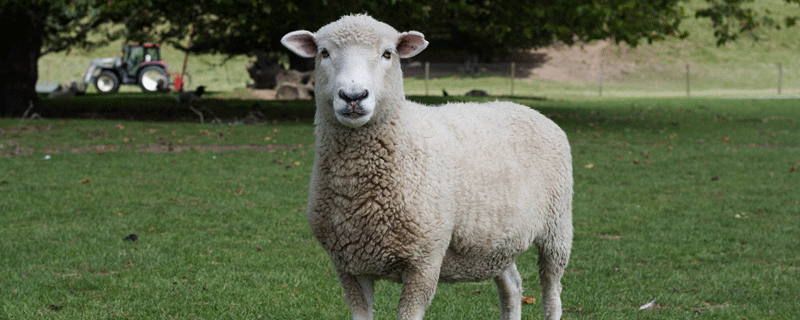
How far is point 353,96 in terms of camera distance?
3.47 m

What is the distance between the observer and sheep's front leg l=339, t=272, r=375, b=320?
156 inches

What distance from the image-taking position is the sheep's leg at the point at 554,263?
4.87 m

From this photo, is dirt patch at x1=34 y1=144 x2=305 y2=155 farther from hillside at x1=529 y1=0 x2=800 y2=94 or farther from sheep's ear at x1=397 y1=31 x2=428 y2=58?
hillside at x1=529 y1=0 x2=800 y2=94

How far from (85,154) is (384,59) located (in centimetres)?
1126

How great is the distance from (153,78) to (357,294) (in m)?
38.6

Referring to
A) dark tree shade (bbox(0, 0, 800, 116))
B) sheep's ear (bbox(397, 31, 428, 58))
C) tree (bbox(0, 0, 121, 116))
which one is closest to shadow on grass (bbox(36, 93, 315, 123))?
tree (bbox(0, 0, 121, 116))

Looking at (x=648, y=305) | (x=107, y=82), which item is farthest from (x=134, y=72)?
(x=648, y=305)

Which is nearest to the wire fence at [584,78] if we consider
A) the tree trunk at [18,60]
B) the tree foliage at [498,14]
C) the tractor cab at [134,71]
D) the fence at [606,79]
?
the fence at [606,79]

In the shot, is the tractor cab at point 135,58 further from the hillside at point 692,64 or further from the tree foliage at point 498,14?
the hillside at point 692,64

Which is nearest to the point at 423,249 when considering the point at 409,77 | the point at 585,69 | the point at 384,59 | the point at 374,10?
the point at 384,59

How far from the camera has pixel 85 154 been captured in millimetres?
13562

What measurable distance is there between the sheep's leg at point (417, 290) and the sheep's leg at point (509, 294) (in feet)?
3.58

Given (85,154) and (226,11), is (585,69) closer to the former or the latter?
(226,11)

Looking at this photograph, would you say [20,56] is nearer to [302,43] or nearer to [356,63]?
[302,43]
